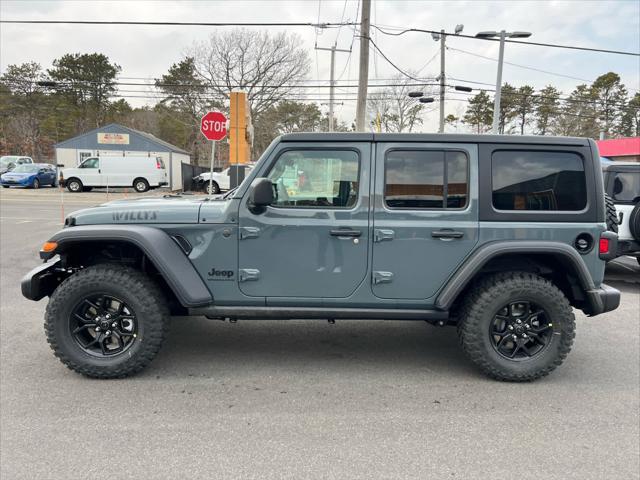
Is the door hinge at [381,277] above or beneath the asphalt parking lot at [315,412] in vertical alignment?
above

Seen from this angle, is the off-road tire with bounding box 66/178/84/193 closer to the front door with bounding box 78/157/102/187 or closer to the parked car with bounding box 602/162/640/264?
the front door with bounding box 78/157/102/187

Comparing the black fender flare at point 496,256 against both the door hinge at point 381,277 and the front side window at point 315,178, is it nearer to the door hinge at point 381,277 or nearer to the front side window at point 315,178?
the door hinge at point 381,277

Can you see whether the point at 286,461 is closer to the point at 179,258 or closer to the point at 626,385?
the point at 179,258

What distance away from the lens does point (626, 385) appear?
11.2ft

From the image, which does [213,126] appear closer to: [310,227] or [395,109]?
[310,227]

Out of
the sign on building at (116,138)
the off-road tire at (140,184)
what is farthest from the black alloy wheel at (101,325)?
the sign on building at (116,138)

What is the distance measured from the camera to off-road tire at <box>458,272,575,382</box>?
3371 mm

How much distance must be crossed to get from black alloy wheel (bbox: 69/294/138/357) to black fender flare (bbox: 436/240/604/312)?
2.43 metres

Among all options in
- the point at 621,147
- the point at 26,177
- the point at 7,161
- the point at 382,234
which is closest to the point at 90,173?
the point at 26,177

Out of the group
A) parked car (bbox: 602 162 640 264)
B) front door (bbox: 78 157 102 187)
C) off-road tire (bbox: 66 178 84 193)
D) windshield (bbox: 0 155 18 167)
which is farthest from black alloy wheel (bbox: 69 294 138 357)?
windshield (bbox: 0 155 18 167)

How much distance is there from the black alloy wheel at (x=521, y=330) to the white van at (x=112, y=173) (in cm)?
2445

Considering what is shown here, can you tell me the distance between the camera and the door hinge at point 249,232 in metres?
3.36

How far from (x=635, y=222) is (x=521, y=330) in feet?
14.7

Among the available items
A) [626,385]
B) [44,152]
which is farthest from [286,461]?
[44,152]
